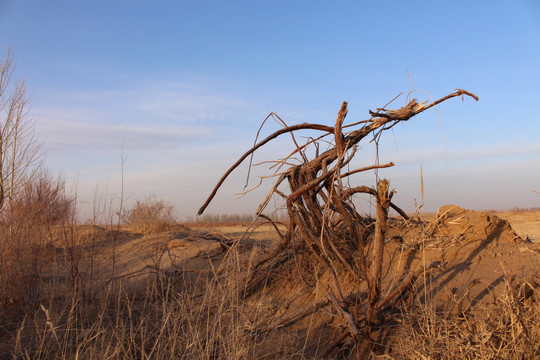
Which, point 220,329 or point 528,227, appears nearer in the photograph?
point 220,329

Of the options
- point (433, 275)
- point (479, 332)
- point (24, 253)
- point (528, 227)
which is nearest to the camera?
point (479, 332)

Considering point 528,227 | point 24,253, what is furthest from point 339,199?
point 528,227

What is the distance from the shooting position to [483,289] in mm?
3258

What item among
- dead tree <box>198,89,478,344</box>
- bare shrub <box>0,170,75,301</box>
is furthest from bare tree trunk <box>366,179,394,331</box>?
bare shrub <box>0,170,75,301</box>

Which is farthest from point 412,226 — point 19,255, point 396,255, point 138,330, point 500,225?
point 19,255

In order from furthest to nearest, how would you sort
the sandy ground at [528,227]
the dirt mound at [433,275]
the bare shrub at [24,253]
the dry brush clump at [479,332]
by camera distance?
the sandy ground at [528,227]
the bare shrub at [24,253]
the dirt mound at [433,275]
the dry brush clump at [479,332]

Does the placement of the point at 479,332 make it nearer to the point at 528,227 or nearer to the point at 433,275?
the point at 433,275

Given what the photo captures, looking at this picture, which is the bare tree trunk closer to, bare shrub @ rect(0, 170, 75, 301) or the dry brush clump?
the dry brush clump

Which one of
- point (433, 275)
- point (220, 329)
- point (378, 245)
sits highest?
point (378, 245)

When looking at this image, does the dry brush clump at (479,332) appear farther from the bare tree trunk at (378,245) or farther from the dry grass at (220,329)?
the bare tree trunk at (378,245)

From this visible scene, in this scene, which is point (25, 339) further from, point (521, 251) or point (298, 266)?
point (521, 251)

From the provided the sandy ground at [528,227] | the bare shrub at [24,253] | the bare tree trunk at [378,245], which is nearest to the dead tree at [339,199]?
the bare tree trunk at [378,245]

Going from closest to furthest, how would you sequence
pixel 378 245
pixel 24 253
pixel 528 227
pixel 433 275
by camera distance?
pixel 378 245
pixel 433 275
pixel 24 253
pixel 528 227

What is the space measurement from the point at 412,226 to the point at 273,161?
1795 millimetres
